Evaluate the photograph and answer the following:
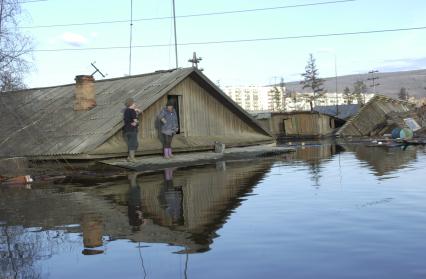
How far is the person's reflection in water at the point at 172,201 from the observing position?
870 cm

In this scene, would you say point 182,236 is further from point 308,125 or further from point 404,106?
point 404,106

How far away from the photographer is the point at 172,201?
10602 mm

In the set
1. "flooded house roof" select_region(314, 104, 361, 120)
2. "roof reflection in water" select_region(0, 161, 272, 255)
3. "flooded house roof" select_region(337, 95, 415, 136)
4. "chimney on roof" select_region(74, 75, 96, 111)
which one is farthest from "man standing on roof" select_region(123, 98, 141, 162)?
"flooded house roof" select_region(314, 104, 361, 120)

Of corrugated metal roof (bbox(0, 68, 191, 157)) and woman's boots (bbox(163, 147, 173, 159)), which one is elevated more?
corrugated metal roof (bbox(0, 68, 191, 157))

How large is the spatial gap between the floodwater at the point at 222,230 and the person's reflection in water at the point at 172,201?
0.02 meters

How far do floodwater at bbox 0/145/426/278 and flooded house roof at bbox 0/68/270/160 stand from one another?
6181 mm

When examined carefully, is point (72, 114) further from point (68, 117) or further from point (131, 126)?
point (131, 126)

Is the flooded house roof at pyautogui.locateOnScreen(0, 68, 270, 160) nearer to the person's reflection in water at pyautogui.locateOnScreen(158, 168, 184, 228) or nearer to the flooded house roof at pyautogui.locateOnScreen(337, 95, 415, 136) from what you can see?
the person's reflection in water at pyautogui.locateOnScreen(158, 168, 184, 228)

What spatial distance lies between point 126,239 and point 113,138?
12.9 m

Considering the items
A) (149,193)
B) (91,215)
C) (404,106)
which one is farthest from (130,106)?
(404,106)

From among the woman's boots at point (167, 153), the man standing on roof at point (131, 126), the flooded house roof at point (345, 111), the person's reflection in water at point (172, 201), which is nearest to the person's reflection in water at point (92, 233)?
the person's reflection in water at point (172, 201)

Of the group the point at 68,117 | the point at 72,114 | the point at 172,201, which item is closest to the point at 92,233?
the point at 172,201

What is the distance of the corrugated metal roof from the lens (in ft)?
63.1

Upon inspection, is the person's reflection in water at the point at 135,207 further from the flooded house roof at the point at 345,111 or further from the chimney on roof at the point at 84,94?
the flooded house roof at the point at 345,111
